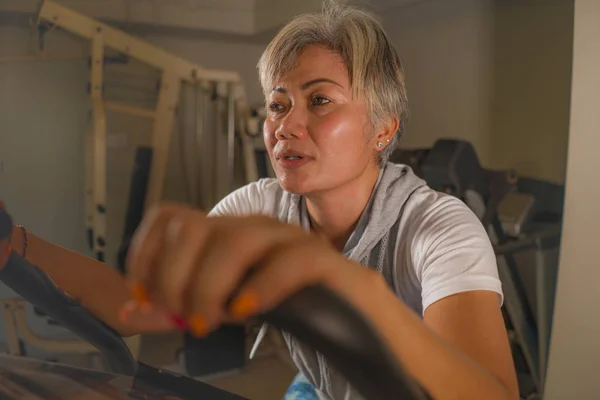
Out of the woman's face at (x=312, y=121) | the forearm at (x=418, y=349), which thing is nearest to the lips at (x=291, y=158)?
the woman's face at (x=312, y=121)

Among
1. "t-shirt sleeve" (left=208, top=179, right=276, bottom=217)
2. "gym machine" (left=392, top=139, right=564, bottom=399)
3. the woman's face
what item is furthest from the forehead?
"gym machine" (left=392, top=139, right=564, bottom=399)

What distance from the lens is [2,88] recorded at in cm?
44

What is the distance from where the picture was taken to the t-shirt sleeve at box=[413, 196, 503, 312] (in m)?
0.43

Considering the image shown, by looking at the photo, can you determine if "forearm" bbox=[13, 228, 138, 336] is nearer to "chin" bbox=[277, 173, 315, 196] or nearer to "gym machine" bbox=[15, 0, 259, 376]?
"gym machine" bbox=[15, 0, 259, 376]

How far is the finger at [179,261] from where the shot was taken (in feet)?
0.58

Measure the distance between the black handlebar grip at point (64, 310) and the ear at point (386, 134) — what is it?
1.08 feet

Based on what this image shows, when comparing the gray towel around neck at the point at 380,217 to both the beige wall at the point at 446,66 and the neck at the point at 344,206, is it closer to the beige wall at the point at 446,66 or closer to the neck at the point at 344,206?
the neck at the point at 344,206

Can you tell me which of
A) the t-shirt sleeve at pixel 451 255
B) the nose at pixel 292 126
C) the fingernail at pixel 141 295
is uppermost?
the nose at pixel 292 126

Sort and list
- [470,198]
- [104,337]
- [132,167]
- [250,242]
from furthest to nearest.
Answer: [470,198] → [132,167] → [104,337] → [250,242]

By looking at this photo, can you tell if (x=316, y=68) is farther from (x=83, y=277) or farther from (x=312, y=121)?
(x=83, y=277)

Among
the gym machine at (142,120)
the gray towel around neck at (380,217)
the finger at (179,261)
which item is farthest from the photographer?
the gray towel around neck at (380,217)

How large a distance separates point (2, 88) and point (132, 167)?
147 millimetres

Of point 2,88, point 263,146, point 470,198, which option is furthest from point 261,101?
point 470,198

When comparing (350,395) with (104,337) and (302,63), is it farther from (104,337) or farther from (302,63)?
(302,63)
